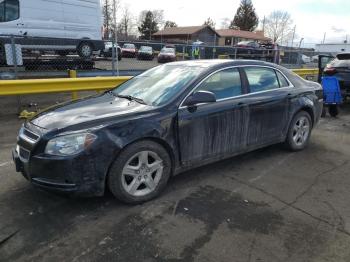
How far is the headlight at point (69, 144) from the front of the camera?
11.5 feet

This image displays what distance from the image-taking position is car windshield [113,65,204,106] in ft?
14.1

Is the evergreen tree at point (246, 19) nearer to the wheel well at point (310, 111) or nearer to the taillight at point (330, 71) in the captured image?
the taillight at point (330, 71)

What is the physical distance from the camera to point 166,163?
13.4ft

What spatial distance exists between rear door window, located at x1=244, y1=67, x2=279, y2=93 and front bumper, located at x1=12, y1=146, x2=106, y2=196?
8.28ft

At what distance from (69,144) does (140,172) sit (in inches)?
32.3

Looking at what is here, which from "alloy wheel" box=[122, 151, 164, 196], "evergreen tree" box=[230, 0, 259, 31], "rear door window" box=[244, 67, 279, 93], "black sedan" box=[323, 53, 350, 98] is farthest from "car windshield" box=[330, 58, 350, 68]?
"evergreen tree" box=[230, 0, 259, 31]

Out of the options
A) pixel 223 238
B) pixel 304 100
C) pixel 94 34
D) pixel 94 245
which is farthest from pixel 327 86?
pixel 94 34

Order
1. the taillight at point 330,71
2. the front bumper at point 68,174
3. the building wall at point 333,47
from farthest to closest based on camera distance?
the building wall at point 333,47
the taillight at point 330,71
the front bumper at point 68,174

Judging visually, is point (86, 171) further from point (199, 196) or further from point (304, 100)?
point (304, 100)

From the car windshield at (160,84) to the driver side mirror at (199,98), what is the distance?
171 millimetres

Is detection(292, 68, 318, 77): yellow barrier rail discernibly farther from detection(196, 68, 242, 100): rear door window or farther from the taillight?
detection(196, 68, 242, 100): rear door window

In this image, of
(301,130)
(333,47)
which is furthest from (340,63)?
(333,47)

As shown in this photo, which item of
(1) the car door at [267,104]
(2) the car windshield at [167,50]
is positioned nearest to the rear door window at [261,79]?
(1) the car door at [267,104]

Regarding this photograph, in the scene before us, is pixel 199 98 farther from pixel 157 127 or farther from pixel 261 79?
pixel 261 79
